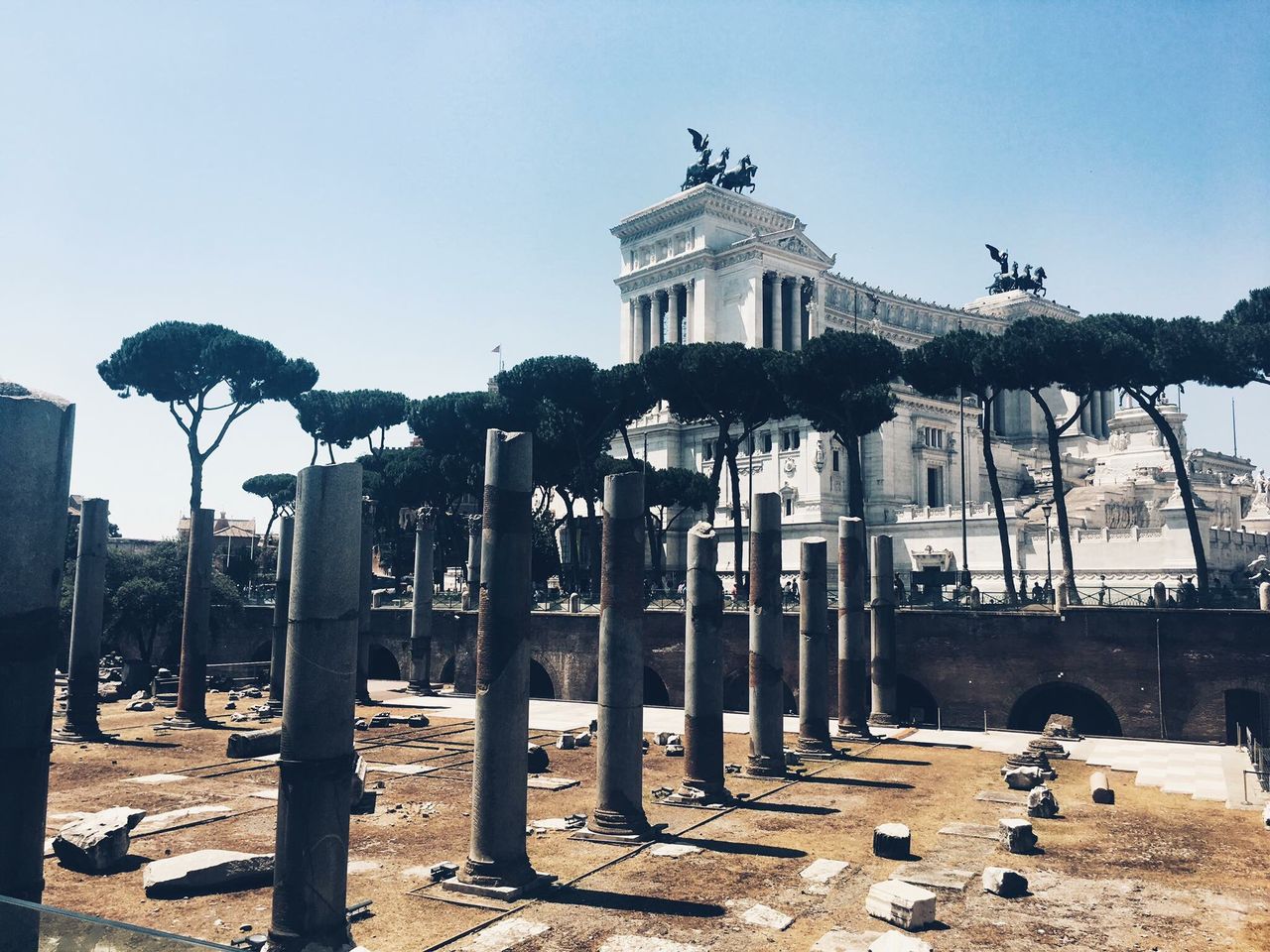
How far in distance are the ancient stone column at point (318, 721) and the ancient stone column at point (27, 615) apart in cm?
219

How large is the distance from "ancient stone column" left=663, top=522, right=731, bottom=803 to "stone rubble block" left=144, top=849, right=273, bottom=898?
7.38m

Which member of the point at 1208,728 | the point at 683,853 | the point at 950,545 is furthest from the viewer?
the point at 950,545

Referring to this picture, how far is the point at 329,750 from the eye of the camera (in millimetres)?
9773

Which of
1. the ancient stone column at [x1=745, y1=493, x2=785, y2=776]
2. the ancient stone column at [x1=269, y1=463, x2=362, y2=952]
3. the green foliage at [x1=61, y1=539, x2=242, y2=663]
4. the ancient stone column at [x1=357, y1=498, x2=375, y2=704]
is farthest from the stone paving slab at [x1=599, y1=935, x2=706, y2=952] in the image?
the green foliage at [x1=61, y1=539, x2=242, y2=663]

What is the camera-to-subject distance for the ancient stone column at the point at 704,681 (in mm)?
17594

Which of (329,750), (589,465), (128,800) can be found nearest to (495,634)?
(329,750)

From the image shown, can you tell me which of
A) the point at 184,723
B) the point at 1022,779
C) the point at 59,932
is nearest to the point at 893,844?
the point at 1022,779

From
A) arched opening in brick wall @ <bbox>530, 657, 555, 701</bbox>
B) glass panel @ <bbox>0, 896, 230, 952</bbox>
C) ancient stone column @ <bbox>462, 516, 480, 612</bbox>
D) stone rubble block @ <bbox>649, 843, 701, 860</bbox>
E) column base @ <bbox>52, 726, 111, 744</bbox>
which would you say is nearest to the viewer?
glass panel @ <bbox>0, 896, 230, 952</bbox>

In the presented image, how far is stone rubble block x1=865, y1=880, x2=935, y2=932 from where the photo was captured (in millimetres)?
10898

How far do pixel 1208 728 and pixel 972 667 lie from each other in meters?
6.28

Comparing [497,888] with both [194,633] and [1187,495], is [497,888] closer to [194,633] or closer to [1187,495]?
[194,633]

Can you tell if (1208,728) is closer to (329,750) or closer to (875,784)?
(875,784)

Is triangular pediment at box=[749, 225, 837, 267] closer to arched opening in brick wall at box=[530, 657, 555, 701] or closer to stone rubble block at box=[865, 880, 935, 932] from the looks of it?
arched opening in brick wall at box=[530, 657, 555, 701]

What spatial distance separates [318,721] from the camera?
9.80 meters
